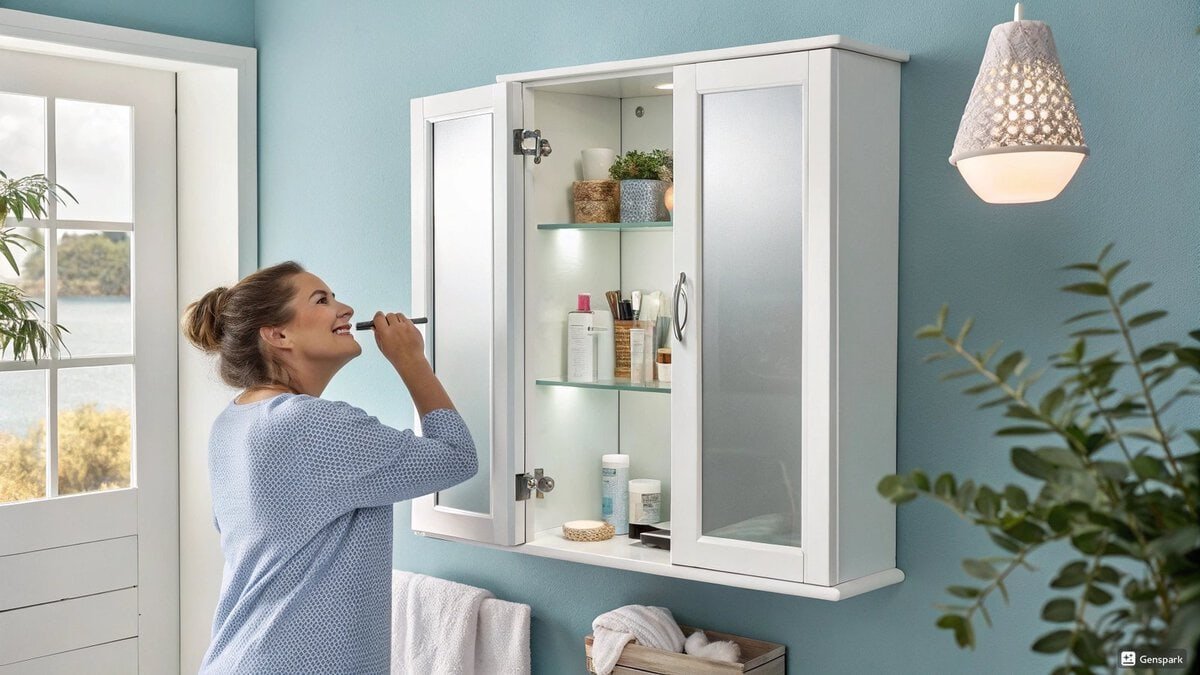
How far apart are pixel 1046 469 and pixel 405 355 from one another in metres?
1.41

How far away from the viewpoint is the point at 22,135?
8.29 feet

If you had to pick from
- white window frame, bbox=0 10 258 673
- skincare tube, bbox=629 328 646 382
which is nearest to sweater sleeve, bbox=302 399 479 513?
skincare tube, bbox=629 328 646 382

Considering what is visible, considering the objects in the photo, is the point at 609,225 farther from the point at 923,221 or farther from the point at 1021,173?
the point at 1021,173

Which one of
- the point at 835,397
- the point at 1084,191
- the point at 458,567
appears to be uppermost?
the point at 1084,191

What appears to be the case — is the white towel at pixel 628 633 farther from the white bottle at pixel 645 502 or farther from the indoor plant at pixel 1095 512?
the indoor plant at pixel 1095 512

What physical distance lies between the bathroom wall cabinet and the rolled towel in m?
0.17

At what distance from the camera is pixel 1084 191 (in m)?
1.59

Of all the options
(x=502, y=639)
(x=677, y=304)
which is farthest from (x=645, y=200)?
(x=502, y=639)

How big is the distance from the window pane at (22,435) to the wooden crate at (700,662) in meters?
1.40

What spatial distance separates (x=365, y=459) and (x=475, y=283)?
1.35 ft

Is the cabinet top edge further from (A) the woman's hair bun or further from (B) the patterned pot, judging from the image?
(A) the woman's hair bun

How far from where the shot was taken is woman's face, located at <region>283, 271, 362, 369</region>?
1870 millimetres

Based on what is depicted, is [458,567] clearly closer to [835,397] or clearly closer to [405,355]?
[405,355]

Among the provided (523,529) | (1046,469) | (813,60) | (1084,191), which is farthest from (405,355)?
(1046,469)
